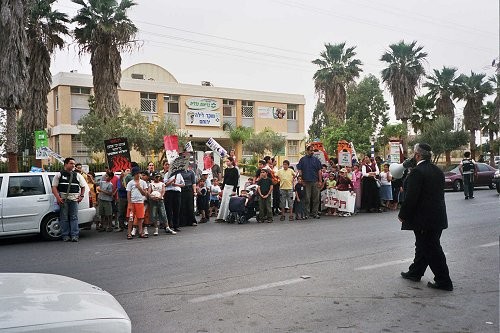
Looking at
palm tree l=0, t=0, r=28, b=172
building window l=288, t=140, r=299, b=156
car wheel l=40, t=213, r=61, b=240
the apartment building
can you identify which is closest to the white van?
car wheel l=40, t=213, r=61, b=240

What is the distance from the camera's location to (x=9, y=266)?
8.22 meters

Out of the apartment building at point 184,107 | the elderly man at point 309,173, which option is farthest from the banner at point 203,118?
the elderly man at point 309,173

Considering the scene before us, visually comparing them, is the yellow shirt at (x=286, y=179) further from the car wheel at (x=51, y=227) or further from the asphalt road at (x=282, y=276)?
the car wheel at (x=51, y=227)

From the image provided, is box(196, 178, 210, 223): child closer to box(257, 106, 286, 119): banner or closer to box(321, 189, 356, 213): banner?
box(321, 189, 356, 213): banner

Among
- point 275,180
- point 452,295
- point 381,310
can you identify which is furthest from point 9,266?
point 275,180

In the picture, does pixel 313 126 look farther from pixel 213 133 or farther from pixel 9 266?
pixel 9 266

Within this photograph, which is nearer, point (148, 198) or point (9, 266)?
point (9, 266)

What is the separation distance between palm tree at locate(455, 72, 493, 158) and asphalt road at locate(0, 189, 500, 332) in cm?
3330

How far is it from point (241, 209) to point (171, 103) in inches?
1089

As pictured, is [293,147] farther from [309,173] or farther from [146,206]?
[146,206]

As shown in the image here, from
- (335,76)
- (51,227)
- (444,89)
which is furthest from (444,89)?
(51,227)

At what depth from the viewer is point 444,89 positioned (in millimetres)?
42000

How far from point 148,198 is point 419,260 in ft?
23.5

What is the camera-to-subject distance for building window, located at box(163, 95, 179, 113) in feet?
130
